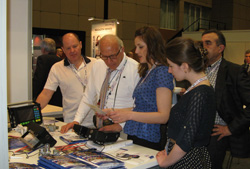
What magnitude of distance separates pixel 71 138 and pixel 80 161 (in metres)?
0.62

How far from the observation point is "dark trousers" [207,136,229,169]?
2.46 m

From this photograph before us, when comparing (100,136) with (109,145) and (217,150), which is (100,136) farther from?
(217,150)

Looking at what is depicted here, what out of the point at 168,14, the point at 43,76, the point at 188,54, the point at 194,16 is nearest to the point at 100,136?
the point at 188,54

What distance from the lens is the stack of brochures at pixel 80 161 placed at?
154cm

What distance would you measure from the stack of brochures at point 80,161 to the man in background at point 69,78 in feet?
5.03

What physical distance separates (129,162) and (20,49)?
1.70 m

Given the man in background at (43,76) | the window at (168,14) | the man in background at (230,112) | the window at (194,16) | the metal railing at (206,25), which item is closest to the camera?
the man in background at (230,112)

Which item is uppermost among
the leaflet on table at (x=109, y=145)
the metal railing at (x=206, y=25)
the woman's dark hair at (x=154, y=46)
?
the metal railing at (x=206, y=25)

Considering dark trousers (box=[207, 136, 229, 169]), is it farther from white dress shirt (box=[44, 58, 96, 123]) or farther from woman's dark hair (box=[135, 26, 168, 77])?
white dress shirt (box=[44, 58, 96, 123])

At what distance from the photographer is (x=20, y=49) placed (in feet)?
9.15

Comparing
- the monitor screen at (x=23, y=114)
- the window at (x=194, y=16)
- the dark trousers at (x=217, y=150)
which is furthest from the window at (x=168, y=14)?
the monitor screen at (x=23, y=114)

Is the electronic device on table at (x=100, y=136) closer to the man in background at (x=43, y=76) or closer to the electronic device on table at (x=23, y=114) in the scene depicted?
the electronic device on table at (x=23, y=114)

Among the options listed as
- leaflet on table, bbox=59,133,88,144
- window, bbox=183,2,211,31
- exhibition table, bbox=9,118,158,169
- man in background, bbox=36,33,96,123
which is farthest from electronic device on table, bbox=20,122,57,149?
window, bbox=183,2,211,31

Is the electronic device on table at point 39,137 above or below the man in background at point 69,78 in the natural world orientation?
below
